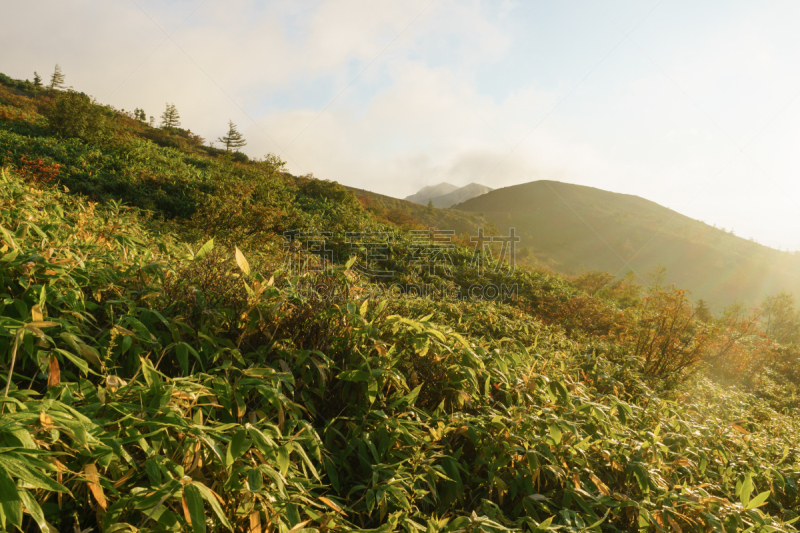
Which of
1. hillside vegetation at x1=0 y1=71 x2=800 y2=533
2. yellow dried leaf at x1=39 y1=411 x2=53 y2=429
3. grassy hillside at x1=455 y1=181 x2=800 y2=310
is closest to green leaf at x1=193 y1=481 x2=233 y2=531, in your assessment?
hillside vegetation at x1=0 y1=71 x2=800 y2=533

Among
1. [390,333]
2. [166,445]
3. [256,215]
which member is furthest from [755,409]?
[256,215]

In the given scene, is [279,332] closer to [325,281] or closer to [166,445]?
[325,281]

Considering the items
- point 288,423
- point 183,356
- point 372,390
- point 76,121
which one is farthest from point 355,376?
point 76,121

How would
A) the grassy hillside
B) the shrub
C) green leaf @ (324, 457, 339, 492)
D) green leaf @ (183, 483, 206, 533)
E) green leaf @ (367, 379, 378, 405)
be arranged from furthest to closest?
the grassy hillside → the shrub → green leaf @ (367, 379, 378, 405) → green leaf @ (324, 457, 339, 492) → green leaf @ (183, 483, 206, 533)

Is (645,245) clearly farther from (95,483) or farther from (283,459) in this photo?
(95,483)

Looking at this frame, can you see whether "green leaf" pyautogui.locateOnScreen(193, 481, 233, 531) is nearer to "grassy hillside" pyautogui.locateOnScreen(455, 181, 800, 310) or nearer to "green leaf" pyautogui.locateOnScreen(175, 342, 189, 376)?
"green leaf" pyautogui.locateOnScreen(175, 342, 189, 376)

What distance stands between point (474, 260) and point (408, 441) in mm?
10019

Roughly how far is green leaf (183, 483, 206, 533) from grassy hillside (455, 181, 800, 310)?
4416 centimetres

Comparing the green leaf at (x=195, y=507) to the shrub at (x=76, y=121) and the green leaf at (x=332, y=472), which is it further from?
the shrub at (x=76, y=121)

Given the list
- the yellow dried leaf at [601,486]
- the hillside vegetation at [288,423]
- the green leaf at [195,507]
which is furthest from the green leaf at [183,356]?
the yellow dried leaf at [601,486]

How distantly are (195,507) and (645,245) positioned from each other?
219 ft

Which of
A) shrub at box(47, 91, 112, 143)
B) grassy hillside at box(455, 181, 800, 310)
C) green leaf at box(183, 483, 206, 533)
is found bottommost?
green leaf at box(183, 483, 206, 533)

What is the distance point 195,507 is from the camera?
0.95 meters

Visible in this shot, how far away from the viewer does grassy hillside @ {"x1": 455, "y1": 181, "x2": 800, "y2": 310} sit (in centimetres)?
4894
